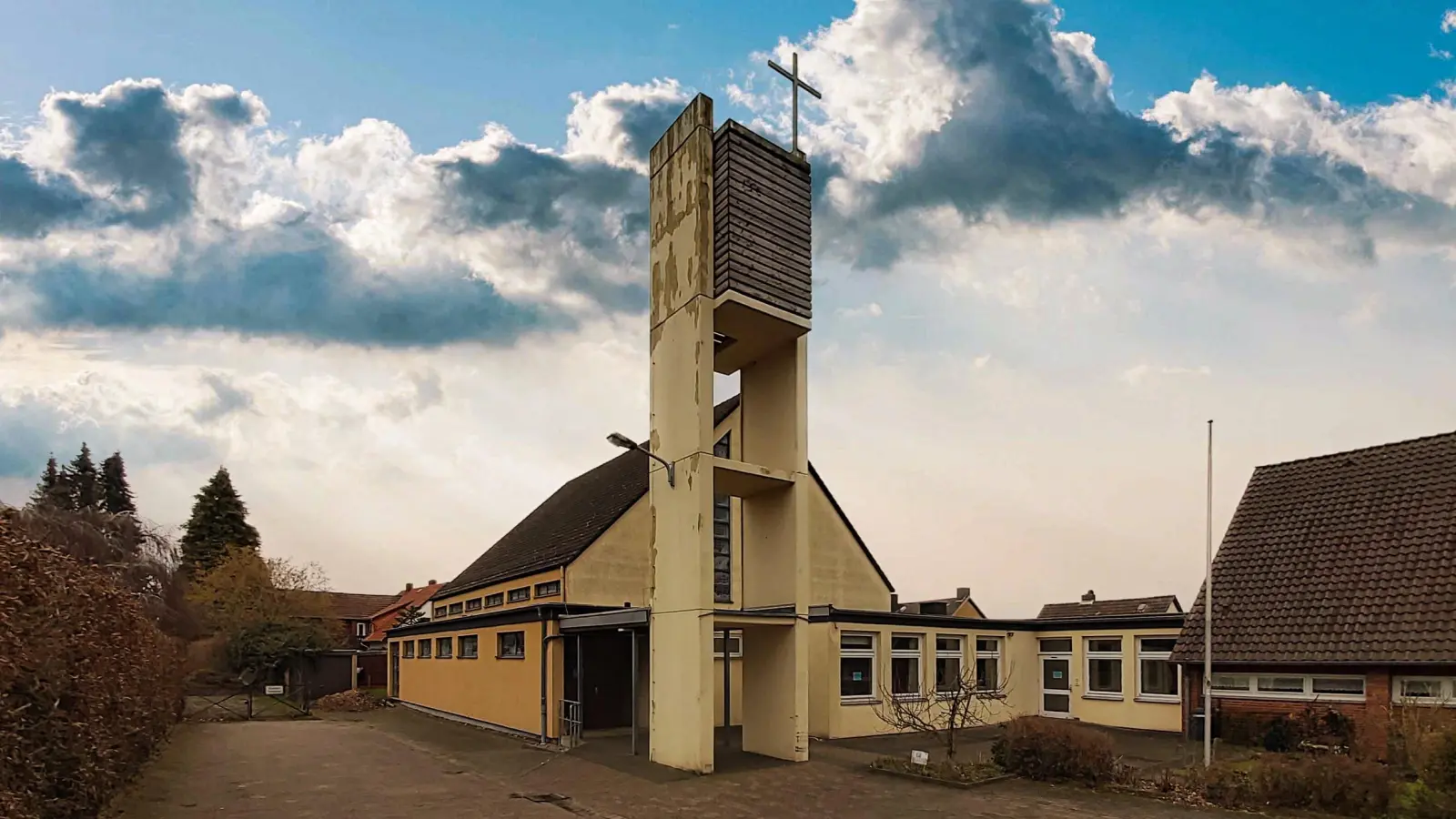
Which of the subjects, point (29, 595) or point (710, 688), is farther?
point (710, 688)

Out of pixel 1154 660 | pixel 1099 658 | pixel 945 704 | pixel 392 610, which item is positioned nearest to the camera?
pixel 1154 660

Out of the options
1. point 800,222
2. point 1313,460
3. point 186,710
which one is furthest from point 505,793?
point 186,710

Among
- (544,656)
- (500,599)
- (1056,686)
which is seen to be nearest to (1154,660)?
(1056,686)

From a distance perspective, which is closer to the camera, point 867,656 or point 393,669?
point 867,656

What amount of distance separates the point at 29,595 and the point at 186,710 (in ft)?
91.5

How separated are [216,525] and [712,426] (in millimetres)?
58359

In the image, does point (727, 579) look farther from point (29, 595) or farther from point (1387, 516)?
point (29, 595)

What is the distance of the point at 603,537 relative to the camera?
24875mm

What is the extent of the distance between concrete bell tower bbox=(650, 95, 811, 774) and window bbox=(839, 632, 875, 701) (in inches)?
163

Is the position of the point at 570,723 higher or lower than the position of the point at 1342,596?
lower

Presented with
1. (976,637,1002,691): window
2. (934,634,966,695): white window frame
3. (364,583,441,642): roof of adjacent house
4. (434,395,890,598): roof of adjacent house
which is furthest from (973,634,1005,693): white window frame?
(364,583,441,642): roof of adjacent house

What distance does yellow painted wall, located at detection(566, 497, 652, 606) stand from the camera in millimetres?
24281

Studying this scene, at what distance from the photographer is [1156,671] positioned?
23.6m

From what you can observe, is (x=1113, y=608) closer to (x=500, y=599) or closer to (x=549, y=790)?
(x=500, y=599)
